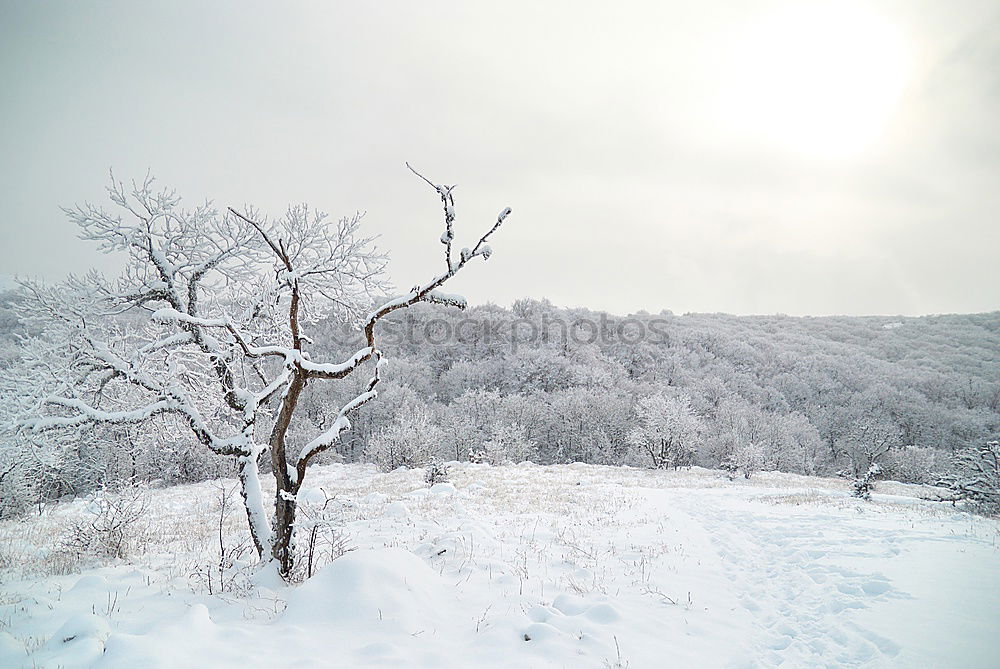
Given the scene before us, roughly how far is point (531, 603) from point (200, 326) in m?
6.25

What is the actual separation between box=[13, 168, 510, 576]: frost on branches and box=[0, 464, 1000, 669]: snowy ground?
1.74m

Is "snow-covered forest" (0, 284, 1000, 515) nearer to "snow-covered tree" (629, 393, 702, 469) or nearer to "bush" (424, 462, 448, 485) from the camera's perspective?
"snow-covered tree" (629, 393, 702, 469)

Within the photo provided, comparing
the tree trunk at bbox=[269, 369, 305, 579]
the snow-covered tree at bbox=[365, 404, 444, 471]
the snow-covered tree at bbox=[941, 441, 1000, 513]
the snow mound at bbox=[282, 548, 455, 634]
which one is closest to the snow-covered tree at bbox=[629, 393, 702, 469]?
the snow-covered tree at bbox=[365, 404, 444, 471]

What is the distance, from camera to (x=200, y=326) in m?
6.77

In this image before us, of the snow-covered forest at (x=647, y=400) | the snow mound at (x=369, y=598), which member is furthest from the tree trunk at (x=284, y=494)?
the snow-covered forest at (x=647, y=400)

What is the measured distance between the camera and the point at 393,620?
4809mm

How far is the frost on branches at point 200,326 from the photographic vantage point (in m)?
6.14

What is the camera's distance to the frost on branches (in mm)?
6145

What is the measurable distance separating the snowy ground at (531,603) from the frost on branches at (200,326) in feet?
5.72

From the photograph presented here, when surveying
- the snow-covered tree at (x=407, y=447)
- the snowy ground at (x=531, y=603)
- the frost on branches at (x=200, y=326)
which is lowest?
the snow-covered tree at (x=407, y=447)

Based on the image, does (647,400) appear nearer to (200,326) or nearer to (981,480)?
(981,480)

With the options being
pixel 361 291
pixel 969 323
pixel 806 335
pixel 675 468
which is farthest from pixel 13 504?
pixel 969 323

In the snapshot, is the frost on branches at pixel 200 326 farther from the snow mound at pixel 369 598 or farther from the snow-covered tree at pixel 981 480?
the snow-covered tree at pixel 981 480

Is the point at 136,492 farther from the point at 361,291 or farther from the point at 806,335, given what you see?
the point at 806,335
